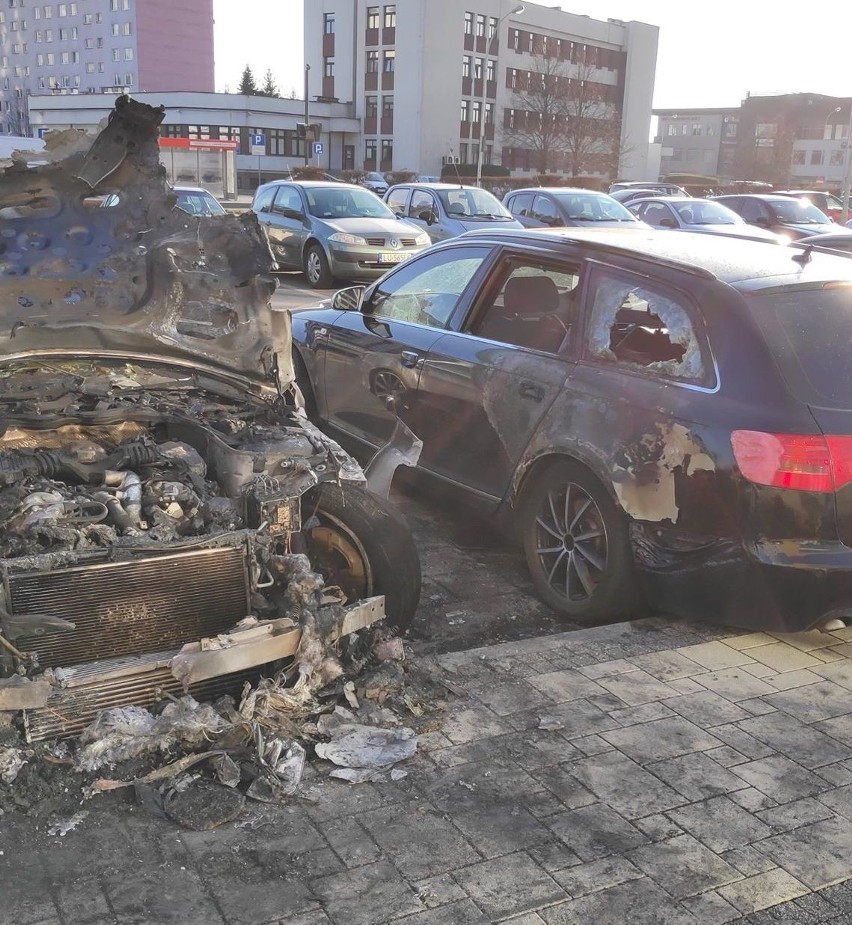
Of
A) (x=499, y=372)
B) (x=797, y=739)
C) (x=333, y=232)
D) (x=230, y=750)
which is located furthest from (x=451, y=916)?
(x=333, y=232)

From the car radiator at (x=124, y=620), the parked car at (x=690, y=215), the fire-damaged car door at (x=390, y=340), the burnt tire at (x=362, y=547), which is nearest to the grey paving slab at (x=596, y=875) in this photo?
the car radiator at (x=124, y=620)

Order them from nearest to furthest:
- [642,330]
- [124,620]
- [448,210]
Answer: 1. [124,620]
2. [642,330]
3. [448,210]

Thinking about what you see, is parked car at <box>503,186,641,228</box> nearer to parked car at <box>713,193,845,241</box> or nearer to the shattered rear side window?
parked car at <box>713,193,845,241</box>

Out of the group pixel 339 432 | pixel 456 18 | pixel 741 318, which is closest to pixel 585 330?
pixel 741 318

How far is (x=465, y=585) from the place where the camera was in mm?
5234

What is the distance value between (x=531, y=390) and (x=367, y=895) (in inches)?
104

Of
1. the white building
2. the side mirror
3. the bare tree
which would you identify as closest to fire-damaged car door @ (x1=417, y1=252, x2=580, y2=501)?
the side mirror

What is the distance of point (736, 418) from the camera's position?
3.95 m

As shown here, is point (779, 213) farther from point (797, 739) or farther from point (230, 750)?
point (230, 750)

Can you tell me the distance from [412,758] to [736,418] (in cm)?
182

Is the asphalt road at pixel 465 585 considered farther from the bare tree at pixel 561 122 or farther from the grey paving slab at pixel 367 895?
the bare tree at pixel 561 122

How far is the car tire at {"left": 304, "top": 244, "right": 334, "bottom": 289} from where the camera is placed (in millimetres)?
15977

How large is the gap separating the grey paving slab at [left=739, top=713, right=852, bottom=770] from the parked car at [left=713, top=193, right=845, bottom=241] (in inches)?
Result: 661

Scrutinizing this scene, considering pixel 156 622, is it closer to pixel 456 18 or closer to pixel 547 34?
pixel 456 18
